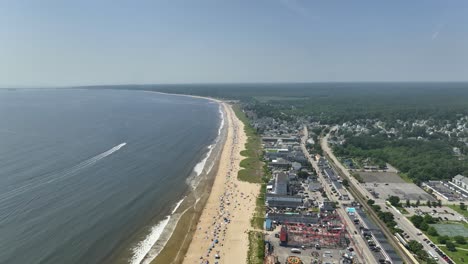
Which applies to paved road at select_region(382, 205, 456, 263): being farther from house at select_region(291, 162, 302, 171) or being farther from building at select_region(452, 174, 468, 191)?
building at select_region(452, 174, 468, 191)

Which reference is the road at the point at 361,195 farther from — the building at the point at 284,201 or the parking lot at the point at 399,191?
the building at the point at 284,201

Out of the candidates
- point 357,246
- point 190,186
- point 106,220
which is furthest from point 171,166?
point 357,246

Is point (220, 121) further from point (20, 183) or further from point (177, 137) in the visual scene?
point (20, 183)

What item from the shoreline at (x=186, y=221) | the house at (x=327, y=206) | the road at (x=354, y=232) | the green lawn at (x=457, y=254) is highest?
the house at (x=327, y=206)

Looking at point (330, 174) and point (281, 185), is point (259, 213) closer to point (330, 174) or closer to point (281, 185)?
point (281, 185)

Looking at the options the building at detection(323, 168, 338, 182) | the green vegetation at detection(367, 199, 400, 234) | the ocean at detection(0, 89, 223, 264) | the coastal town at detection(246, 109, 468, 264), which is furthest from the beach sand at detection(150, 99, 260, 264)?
the green vegetation at detection(367, 199, 400, 234)

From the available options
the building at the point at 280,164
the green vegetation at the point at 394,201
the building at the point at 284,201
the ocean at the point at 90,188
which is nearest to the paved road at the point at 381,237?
the green vegetation at the point at 394,201
